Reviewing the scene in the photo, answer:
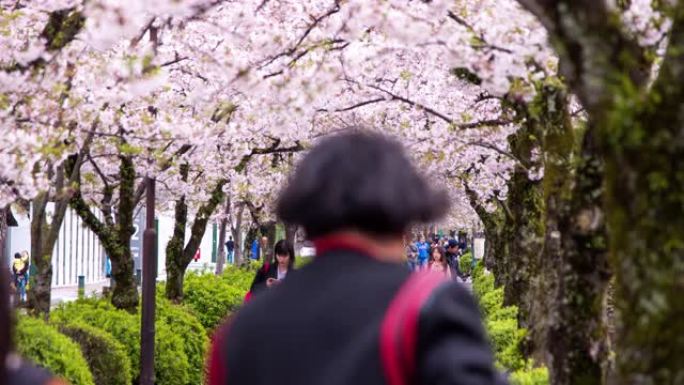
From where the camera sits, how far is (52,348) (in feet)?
35.0

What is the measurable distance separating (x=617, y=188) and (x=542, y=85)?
5871mm

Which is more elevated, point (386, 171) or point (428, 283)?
point (386, 171)

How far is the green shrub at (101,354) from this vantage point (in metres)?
12.9

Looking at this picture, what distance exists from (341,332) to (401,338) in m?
0.14

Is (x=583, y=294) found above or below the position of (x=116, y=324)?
above

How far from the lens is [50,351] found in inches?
419

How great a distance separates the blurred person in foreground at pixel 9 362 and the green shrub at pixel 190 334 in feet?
43.2

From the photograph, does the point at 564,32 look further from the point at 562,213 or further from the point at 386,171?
the point at 562,213

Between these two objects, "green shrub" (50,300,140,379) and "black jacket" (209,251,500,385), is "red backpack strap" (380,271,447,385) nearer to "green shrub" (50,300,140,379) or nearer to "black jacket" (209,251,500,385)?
"black jacket" (209,251,500,385)

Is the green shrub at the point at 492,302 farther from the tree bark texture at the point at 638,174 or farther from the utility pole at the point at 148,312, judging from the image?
the tree bark texture at the point at 638,174

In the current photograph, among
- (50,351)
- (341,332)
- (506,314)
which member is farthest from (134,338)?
(341,332)

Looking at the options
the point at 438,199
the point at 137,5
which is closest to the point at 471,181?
the point at 137,5

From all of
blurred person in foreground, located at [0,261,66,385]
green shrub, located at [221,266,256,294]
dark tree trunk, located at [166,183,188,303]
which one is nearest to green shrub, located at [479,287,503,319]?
dark tree trunk, located at [166,183,188,303]

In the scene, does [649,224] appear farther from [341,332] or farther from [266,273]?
[266,273]
